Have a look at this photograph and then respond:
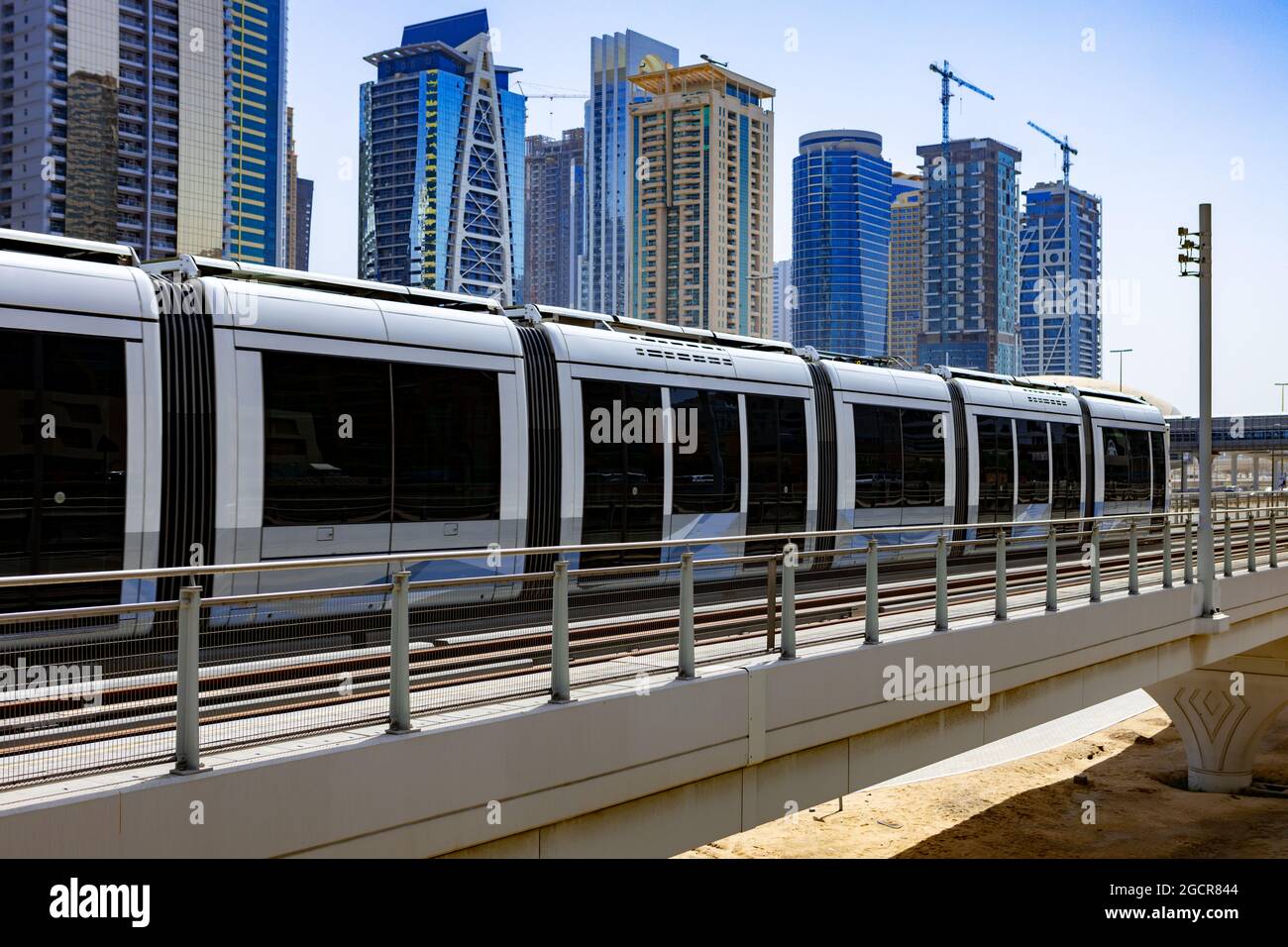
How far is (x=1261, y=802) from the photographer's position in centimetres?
3712

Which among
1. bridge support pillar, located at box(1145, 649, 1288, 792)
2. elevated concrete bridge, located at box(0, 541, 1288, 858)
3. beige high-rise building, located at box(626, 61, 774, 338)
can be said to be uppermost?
beige high-rise building, located at box(626, 61, 774, 338)

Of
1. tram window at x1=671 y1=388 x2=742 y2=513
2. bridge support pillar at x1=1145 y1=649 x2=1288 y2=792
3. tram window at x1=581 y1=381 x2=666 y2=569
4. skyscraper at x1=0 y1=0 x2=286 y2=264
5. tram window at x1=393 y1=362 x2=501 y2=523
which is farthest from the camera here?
skyscraper at x1=0 y1=0 x2=286 y2=264

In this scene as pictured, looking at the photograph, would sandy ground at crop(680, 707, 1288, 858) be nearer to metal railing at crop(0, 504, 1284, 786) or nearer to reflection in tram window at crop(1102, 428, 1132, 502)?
reflection in tram window at crop(1102, 428, 1132, 502)

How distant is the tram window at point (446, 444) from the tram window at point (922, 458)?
8.88m

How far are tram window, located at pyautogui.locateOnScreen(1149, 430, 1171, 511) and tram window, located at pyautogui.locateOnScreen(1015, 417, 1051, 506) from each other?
19.5ft

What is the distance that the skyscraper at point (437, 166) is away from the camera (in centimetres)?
14638

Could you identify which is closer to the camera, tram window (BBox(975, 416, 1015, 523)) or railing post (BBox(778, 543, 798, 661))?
railing post (BBox(778, 543, 798, 661))

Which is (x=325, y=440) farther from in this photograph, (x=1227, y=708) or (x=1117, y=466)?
(x=1227, y=708)

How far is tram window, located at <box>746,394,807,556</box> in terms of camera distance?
16141mm

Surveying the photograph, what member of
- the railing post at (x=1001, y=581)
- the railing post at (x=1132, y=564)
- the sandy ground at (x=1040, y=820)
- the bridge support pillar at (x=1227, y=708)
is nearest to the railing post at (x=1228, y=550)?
the railing post at (x=1132, y=564)

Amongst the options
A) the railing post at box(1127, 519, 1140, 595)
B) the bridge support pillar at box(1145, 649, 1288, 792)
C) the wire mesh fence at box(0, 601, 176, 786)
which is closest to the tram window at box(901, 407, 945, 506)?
the railing post at box(1127, 519, 1140, 595)

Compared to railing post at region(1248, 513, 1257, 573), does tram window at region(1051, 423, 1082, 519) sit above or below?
above

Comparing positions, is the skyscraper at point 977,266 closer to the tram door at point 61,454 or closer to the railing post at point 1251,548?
the railing post at point 1251,548
